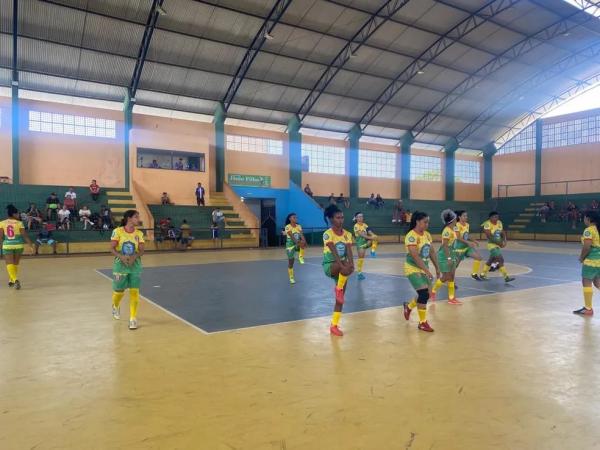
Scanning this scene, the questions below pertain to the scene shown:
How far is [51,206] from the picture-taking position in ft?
67.7

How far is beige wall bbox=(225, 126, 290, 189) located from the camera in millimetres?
29031

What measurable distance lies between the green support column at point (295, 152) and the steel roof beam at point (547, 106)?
21.1 meters

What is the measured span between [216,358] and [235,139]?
25.8m

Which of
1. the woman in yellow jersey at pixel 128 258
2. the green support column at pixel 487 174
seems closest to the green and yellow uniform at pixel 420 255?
the woman in yellow jersey at pixel 128 258

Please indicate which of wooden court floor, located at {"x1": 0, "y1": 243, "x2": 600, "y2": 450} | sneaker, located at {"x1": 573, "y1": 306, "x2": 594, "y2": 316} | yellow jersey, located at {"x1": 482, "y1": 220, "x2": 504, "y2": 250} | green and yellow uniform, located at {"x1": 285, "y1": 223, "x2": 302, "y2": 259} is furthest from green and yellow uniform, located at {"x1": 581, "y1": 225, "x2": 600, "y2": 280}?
green and yellow uniform, located at {"x1": 285, "y1": 223, "x2": 302, "y2": 259}

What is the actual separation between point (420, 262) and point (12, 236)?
9339 millimetres

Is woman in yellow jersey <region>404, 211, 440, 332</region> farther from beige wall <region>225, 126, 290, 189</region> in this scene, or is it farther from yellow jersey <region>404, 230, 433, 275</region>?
beige wall <region>225, 126, 290, 189</region>

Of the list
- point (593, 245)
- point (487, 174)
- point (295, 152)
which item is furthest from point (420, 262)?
point (487, 174)

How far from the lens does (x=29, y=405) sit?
11.9 feet

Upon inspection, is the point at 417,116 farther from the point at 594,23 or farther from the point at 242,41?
the point at 242,41

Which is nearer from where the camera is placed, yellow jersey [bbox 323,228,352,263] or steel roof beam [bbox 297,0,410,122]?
yellow jersey [bbox 323,228,352,263]

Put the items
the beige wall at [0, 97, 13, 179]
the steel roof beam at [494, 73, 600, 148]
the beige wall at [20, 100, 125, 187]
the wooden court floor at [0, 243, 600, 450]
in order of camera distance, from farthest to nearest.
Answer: the steel roof beam at [494, 73, 600, 148]
the beige wall at [20, 100, 125, 187]
the beige wall at [0, 97, 13, 179]
the wooden court floor at [0, 243, 600, 450]

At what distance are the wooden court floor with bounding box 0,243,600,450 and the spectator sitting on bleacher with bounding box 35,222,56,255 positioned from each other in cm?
1372

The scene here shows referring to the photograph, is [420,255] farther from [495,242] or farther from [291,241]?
[495,242]
